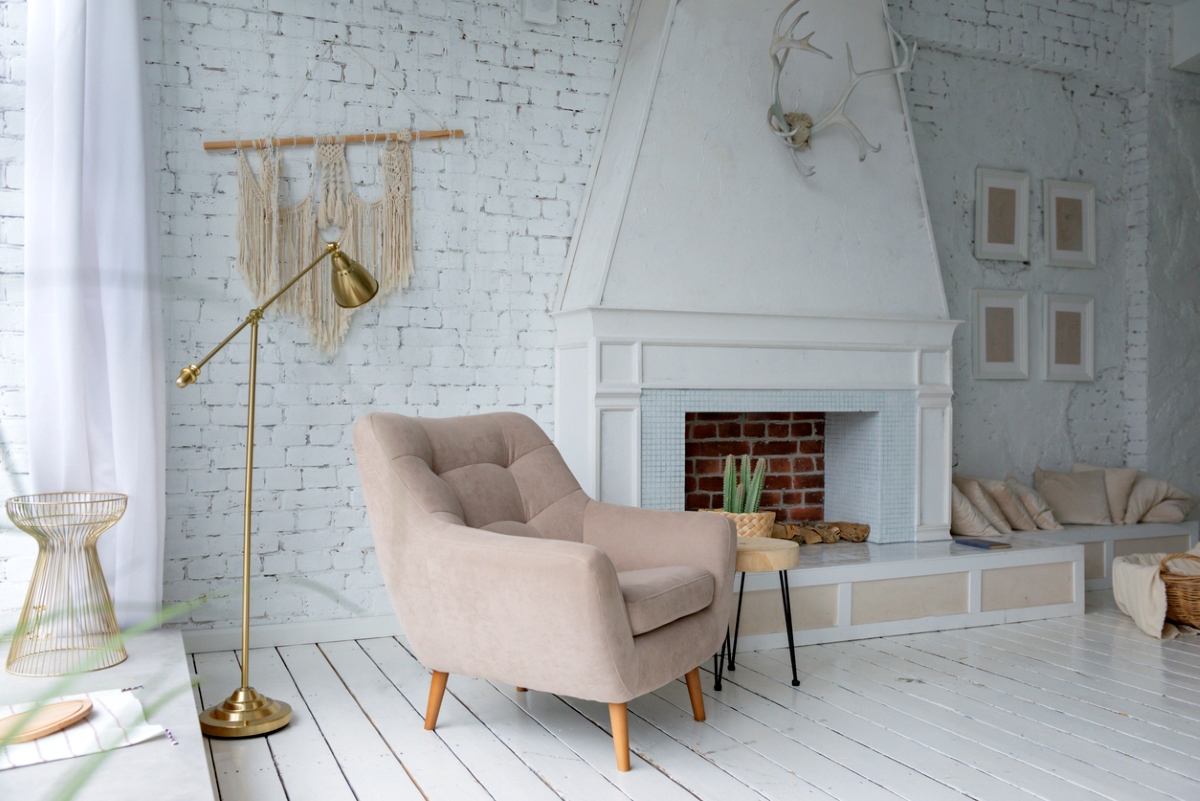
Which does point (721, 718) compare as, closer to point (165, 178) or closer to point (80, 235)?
point (80, 235)

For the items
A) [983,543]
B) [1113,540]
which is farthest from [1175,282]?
[983,543]

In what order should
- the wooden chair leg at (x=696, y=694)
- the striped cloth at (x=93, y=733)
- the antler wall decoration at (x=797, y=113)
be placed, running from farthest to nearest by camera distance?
the antler wall decoration at (x=797, y=113) → the wooden chair leg at (x=696, y=694) → the striped cloth at (x=93, y=733)

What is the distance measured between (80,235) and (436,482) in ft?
4.23

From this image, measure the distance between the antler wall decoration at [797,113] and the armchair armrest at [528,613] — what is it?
7.65ft

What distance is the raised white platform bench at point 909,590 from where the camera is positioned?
367cm

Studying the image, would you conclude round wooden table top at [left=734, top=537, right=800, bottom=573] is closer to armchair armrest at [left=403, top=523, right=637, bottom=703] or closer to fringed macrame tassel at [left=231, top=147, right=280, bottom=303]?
armchair armrest at [left=403, top=523, right=637, bottom=703]

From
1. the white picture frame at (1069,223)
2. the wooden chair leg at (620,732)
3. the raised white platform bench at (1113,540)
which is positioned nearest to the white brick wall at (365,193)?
the wooden chair leg at (620,732)

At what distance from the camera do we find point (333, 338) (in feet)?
12.2

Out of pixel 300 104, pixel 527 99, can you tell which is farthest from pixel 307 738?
pixel 527 99

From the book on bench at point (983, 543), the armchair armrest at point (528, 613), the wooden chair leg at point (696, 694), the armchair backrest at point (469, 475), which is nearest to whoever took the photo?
the armchair armrest at point (528, 613)

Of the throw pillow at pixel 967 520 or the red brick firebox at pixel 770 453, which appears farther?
the throw pillow at pixel 967 520

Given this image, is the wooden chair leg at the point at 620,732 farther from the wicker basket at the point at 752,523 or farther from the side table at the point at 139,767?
the wicker basket at the point at 752,523

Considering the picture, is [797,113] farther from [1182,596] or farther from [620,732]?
[620,732]

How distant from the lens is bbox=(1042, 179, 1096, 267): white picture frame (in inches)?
207
